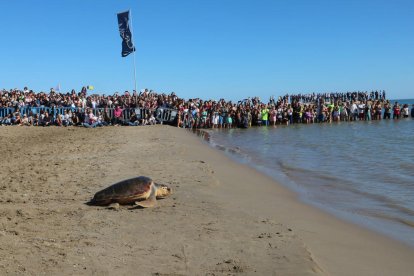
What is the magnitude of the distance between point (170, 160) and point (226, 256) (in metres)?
7.02

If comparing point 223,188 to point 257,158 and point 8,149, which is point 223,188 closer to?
point 257,158

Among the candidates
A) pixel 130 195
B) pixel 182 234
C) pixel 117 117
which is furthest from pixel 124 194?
pixel 117 117

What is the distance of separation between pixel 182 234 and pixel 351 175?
6.77m

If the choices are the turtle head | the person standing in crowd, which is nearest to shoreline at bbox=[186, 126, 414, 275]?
the turtle head

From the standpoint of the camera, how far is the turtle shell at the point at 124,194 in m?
6.43

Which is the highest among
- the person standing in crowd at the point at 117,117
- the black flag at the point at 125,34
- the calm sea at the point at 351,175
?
the black flag at the point at 125,34

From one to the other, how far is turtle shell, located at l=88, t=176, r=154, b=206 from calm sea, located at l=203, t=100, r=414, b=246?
10.3 feet

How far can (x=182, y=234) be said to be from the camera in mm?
5051

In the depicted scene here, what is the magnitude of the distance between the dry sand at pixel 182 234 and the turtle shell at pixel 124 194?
0.21 m

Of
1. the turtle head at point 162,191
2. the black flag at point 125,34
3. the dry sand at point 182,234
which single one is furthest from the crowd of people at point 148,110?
the turtle head at point 162,191

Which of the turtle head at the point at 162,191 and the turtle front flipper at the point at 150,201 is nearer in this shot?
the turtle front flipper at the point at 150,201

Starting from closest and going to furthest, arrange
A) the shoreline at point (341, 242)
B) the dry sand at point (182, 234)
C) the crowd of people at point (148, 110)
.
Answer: the dry sand at point (182, 234) → the shoreline at point (341, 242) → the crowd of people at point (148, 110)

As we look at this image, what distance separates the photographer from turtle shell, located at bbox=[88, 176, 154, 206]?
643 cm

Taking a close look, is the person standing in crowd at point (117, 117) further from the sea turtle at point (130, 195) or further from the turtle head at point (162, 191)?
the sea turtle at point (130, 195)
